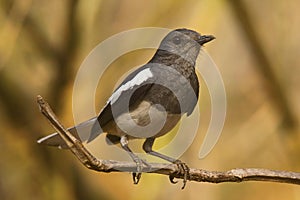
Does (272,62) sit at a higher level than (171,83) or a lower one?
higher

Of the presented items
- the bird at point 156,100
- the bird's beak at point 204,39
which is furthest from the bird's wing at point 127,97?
the bird's beak at point 204,39

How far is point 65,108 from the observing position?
199 centimetres

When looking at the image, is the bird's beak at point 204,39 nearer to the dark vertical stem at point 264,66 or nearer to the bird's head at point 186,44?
the bird's head at point 186,44

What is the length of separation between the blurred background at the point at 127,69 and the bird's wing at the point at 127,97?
854 mm

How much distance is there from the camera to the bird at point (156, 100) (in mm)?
1024

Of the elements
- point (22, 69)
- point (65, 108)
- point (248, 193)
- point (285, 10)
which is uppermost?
point (285, 10)

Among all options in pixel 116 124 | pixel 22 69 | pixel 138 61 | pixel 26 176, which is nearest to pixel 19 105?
pixel 22 69

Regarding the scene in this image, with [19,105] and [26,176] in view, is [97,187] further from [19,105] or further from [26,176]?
[19,105]

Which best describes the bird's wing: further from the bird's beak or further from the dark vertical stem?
the dark vertical stem

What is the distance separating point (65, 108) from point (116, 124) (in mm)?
952

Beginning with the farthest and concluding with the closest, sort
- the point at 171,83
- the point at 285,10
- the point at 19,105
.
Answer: the point at 285,10 < the point at 19,105 < the point at 171,83

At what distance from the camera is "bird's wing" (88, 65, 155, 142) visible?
105 cm

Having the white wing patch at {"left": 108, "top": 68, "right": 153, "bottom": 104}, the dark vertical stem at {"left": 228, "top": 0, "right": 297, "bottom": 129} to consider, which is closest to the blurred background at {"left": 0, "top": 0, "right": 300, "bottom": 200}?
the dark vertical stem at {"left": 228, "top": 0, "right": 297, "bottom": 129}

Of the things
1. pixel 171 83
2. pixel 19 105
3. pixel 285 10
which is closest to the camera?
pixel 171 83
